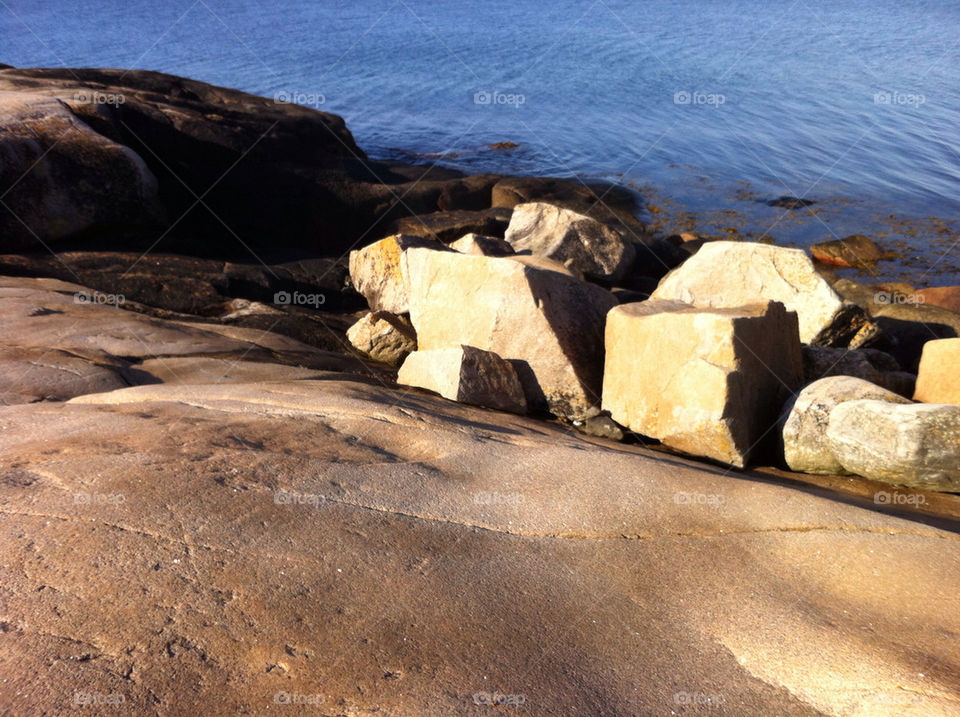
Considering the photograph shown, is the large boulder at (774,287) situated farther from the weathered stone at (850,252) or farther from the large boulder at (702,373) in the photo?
the weathered stone at (850,252)

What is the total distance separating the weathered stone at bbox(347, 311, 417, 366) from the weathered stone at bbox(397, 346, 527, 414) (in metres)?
1.50

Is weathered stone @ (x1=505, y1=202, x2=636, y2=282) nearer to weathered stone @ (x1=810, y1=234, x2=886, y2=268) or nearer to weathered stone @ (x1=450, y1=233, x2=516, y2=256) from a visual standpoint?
weathered stone @ (x1=450, y1=233, x2=516, y2=256)

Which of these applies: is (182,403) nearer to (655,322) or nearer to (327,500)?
(327,500)

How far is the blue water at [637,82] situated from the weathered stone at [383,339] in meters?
9.73

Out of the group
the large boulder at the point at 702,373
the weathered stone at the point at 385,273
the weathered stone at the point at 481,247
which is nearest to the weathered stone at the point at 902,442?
the large boulder at the point at 702,373

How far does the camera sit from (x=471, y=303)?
7129 mm

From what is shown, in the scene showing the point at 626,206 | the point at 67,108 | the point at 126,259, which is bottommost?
the point at 626,206

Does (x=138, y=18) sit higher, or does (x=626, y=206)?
(x=138, y=18)

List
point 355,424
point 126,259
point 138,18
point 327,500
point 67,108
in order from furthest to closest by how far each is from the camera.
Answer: point 138,18, point 67,108, point 126,259, point 355,424, point 327,500

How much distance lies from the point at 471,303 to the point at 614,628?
4.54 meters

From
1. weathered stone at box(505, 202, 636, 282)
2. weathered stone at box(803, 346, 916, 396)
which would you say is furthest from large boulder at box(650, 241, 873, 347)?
weathered stone at box(505, 202, 636, 282)

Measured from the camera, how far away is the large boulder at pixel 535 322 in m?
6.77

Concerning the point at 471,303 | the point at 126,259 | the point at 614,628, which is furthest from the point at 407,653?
the point at 126,259

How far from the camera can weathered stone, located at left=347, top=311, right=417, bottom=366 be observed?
8180 millimetres
